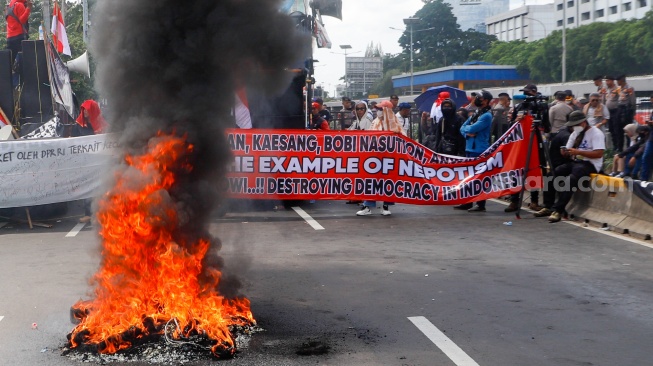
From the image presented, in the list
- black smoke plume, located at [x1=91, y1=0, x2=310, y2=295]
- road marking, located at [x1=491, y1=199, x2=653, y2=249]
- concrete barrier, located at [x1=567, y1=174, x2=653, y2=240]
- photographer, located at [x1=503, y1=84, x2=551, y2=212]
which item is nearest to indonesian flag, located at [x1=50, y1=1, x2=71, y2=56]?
photographer, located at [x1=503, y1=84, x2=551, y2=212]

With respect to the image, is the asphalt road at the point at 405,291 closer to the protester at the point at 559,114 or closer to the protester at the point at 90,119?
the protester at the point at 559,114

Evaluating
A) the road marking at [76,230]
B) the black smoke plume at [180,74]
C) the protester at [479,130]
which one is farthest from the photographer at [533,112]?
the black smoke plume at [180,74]

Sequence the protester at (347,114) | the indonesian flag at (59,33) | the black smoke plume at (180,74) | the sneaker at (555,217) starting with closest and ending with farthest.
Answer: the black smoke plume at (180,74), the sneaker at (555,217), the indonesian flag at (59,33), the protester at (347,114)

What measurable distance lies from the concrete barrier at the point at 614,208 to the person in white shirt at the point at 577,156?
0.69 ft

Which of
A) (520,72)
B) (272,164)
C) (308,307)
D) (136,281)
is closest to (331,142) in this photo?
(272,164)

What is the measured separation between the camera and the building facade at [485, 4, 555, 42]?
120 metres

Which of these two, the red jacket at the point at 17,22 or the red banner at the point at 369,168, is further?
the red jacket at the point at 17,22

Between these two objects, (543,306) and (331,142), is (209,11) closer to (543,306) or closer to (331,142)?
(543,306)

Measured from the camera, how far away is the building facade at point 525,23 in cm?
12044

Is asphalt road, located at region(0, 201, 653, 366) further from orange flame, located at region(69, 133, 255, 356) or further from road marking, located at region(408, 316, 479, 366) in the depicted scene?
orange flame, located at region(69, 133, 255, 356)

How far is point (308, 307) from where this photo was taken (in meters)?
6.88

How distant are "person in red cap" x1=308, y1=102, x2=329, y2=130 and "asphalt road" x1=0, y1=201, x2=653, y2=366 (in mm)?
3688

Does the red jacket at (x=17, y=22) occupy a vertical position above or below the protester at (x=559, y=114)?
above

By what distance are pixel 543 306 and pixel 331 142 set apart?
22.0 feet
